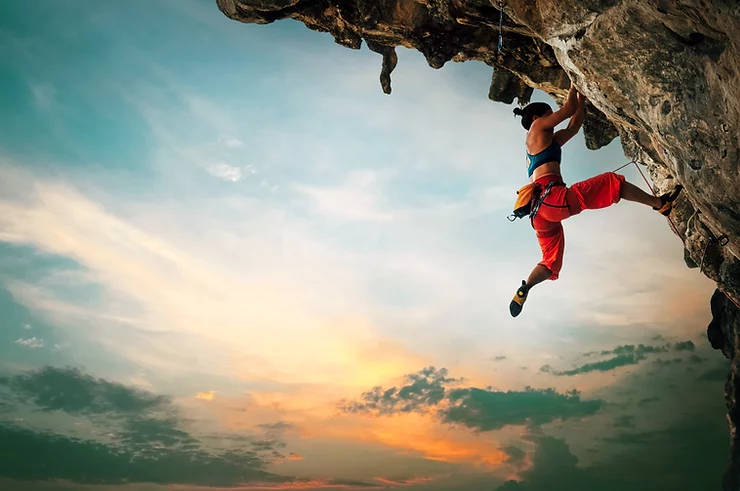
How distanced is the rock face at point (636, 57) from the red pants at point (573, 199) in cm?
67

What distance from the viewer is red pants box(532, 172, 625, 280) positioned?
217 inches

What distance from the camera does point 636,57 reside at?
15.1ft

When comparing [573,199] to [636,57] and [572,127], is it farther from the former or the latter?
[636,57]

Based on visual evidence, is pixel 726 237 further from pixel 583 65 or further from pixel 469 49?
pixel 469 49

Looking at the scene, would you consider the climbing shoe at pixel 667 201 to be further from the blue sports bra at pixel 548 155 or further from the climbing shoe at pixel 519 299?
the climbing shoe at pixel 519 299

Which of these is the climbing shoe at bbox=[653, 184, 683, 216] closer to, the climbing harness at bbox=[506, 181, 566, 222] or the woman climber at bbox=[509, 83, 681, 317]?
the woman climber at bbox=[509, 83, 681, 317]

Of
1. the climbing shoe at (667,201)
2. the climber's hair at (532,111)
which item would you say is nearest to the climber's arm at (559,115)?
the climber's hair at (532,111)

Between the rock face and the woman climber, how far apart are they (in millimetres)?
478

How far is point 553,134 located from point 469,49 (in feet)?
11.9

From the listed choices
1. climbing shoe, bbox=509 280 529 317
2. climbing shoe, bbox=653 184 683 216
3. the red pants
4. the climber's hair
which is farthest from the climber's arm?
climbing shoe, bbox=509 280 529 317

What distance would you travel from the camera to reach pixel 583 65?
5.15 meters

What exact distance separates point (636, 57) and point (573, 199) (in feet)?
5.77

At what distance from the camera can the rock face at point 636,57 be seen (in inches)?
158

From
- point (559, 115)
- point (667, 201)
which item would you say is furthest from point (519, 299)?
point (559, 115)
